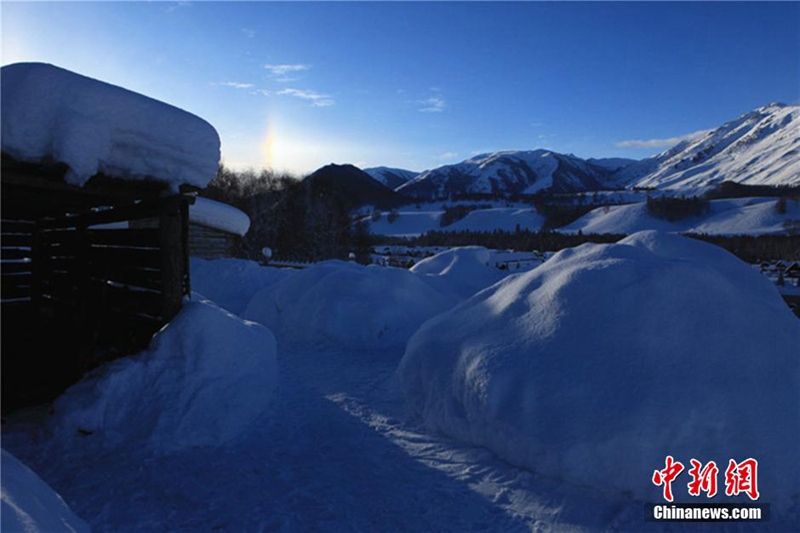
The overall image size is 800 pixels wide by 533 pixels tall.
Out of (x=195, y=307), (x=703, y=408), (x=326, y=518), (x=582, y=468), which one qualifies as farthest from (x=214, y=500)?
(x=703, y=408)

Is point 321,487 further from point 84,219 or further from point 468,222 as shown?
point 468,222

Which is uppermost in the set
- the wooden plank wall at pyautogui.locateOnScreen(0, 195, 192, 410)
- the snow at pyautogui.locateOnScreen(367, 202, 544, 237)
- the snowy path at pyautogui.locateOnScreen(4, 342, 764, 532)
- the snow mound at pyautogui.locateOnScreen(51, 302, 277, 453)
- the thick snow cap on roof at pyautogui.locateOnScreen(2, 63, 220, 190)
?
the snow at pyautogui.locateOnScreen(367, 202, 544, 237)

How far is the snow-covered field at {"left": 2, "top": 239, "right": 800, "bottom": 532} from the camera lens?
361 cm

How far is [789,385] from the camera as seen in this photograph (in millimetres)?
3928

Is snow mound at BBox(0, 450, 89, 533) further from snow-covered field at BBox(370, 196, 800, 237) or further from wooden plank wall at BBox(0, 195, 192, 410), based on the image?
snow-covered field at BBox(370, 196, 800, 237)

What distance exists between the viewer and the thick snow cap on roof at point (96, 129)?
3.62 m

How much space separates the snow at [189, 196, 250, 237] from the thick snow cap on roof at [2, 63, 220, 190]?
12.6m

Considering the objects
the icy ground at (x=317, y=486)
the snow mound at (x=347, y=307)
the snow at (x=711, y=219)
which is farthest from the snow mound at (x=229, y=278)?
the snow at (x=711, y=219)

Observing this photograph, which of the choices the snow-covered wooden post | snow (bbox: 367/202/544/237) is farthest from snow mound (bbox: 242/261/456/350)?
snow (bbox: 367/202/544/237)

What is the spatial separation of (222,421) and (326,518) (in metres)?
1.92

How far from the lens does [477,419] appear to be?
4.64 m

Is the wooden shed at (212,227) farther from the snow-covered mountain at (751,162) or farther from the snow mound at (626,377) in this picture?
the snow-covered mountain at (751,162)

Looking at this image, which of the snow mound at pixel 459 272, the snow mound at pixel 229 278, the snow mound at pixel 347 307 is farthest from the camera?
the snow mound at pixel 229 278

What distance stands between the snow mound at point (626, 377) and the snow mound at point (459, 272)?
867cm
